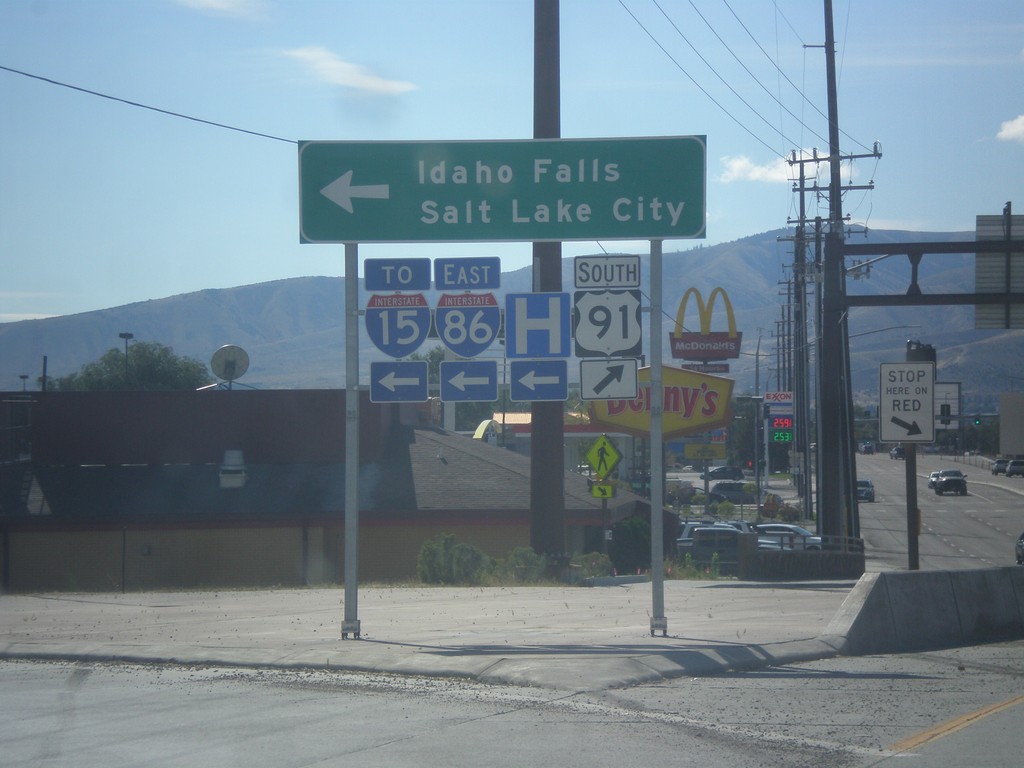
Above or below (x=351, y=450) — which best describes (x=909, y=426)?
above

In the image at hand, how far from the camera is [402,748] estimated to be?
721 centimetres

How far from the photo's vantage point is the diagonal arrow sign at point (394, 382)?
44.8 feet

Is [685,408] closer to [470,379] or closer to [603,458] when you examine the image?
[603,458]

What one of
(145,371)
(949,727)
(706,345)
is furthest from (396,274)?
(145,371)

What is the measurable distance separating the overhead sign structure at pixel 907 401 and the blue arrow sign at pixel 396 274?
616cm

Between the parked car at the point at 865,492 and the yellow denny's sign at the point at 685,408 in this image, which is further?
the parked car at the point at 865,492

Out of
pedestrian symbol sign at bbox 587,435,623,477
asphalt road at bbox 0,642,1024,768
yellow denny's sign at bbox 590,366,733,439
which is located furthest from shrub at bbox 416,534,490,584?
yellow denny's sign at bbox 590,366,733,439

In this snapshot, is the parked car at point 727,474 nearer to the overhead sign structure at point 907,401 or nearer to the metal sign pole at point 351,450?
the overhead sign structure at point 907,401

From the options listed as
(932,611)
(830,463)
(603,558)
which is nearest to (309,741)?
(932,611)

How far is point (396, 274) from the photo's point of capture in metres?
14.3

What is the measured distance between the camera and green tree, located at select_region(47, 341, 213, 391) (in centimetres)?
6272

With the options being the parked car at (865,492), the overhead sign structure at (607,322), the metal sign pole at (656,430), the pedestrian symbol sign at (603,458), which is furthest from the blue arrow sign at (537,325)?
the parked car at (865,492)

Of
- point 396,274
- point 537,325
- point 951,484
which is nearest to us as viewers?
point 537,325

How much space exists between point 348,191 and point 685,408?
27041 mm
